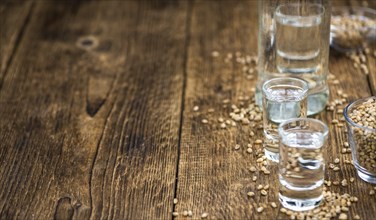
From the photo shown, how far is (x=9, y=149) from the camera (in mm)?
1453

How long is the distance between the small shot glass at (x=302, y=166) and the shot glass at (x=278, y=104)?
13 centimetres

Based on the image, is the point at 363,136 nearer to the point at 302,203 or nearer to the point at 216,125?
the point at 302,203

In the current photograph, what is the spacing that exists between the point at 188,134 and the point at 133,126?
122mm

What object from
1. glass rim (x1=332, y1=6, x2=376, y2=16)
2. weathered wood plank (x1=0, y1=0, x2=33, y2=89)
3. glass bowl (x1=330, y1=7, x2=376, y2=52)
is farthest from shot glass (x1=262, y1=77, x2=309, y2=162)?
weathered wood plank (x1=0, y1=0, x2=33, y2=89)

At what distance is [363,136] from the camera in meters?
1.24

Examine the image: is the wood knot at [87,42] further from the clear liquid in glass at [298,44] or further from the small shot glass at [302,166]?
the small shot glass at [302,166]

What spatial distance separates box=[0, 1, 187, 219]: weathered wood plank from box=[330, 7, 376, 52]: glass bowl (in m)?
0.37

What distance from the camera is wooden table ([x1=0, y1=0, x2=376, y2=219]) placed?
4.19 ft

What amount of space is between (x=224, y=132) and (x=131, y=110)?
8.9 inches

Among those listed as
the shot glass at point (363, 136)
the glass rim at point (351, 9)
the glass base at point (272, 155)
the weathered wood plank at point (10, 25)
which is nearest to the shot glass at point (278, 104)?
the glass base at point (272, 155)

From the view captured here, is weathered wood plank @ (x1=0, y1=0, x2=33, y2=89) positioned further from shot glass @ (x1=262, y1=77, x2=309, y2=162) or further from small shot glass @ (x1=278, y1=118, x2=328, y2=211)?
small shot glass @ (x1=278, y1=118, x2=328, y2=211)

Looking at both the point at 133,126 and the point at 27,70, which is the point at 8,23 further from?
the point at 133,126

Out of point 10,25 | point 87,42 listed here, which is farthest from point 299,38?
point 10,25

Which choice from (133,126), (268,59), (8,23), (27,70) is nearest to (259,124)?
(268,59)
